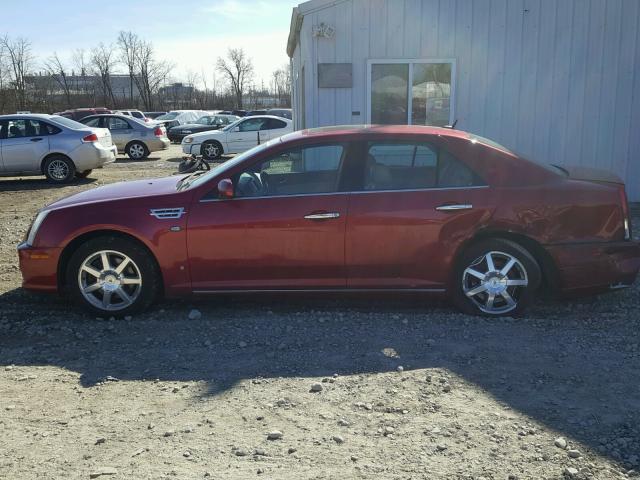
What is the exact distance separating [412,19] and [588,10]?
2.74m

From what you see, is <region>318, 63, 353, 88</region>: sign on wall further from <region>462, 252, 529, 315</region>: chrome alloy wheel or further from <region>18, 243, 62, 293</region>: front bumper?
<region>18, 243, 62, 293</region>: front bumper

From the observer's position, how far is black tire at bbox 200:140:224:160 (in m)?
19.5

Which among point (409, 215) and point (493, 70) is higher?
point (493, 70)

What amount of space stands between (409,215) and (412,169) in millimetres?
411

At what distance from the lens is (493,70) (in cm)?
995

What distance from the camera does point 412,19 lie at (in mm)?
9797

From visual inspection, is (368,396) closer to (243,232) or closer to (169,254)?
(243,232)

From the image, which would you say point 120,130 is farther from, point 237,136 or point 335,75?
point 335,75

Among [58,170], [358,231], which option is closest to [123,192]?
[358,231]

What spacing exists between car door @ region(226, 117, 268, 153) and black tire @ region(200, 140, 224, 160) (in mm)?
345

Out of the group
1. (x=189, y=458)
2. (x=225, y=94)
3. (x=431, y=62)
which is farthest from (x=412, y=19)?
(x=225, y=94)

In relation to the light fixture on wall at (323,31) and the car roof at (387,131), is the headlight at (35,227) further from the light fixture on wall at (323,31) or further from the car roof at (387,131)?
the light fixture on wall at (323,31)

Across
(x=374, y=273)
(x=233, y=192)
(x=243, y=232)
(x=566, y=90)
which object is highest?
(x=566, y=90)

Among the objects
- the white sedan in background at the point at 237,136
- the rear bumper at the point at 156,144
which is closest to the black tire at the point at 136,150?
the rear bumper at the point at 156,144
